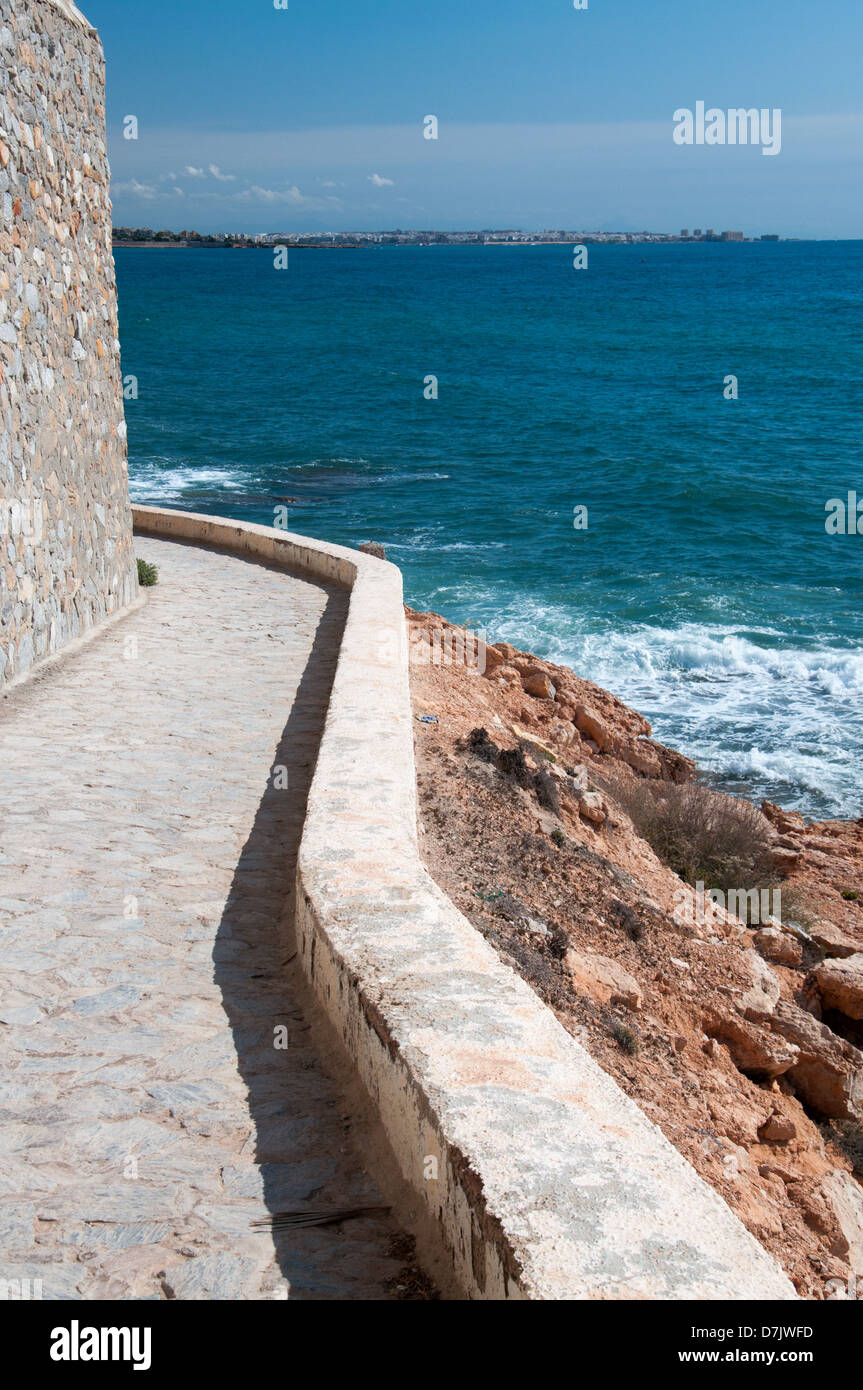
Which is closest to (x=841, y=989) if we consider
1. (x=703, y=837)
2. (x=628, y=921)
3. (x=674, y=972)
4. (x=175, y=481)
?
(x=674, y=972)

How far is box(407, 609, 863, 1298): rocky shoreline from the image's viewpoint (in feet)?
15.3

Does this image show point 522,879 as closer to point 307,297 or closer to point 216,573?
point 216,573

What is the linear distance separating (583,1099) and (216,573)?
9664 millimetres

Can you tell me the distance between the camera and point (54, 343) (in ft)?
26.0

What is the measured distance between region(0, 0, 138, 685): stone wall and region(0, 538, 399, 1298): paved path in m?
0.94

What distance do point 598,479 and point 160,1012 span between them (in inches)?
1150

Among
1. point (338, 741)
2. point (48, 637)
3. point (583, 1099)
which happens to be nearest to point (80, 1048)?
point (583, 1099)

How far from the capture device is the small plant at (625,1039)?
15.6 ft

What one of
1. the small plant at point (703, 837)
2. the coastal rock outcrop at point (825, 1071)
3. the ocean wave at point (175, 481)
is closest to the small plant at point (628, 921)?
the coastal rock outcrop at point (825, 1071)

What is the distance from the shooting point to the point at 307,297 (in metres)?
96.6

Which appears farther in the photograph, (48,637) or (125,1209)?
(48,637)

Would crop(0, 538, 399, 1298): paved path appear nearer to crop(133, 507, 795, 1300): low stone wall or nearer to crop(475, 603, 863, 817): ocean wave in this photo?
crop(133, 507, 795, 1300): low stone wall

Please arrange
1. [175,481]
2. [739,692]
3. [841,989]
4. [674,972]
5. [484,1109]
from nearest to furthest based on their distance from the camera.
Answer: [484,1109], [674,972], [841,989], [739,692], [175,481]

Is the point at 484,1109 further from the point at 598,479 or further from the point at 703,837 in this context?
the point at 598,479
